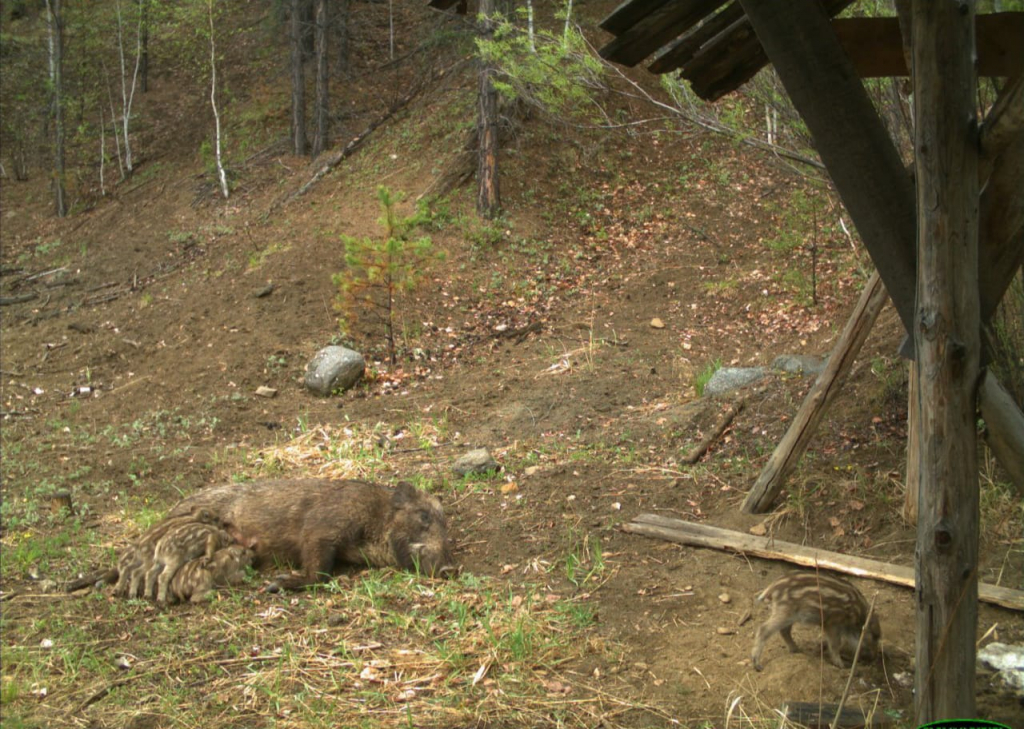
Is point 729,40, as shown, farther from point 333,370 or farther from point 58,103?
point 58,103

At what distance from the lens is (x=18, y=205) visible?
23.3m

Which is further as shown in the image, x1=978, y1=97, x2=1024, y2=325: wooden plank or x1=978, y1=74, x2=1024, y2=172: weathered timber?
x1=978, y1=97, x2=1024, y2=325: wooden plank

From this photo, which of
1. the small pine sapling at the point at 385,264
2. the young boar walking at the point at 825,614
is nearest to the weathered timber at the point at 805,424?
the young boar walking at the point at 825,614

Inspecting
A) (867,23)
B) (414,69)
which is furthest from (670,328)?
(414,69)

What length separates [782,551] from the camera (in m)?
6.13

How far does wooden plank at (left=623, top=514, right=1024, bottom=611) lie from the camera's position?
17.5 ft

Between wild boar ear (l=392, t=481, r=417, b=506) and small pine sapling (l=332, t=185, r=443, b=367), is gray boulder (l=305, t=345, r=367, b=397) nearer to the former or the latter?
small pine sapling (l=332, t=185, r=443, b=367)

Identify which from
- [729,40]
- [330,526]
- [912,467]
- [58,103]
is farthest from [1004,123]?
[58,103]

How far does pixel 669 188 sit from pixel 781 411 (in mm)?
10718

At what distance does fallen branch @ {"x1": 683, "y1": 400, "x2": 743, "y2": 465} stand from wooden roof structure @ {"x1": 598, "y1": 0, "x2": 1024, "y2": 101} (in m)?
3.44

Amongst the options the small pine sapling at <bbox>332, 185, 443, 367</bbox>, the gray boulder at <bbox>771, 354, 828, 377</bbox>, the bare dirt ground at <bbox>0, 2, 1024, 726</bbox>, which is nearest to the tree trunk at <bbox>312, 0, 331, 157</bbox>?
the bare dirt ground at <bbox>0, 2, 1024, 726</bbox>

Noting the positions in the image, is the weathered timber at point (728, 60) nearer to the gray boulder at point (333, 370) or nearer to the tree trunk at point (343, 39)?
the gray boulder at point (333, 370)

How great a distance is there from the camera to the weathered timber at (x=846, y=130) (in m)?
3.73

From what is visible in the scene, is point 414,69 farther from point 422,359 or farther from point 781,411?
point 781,411
